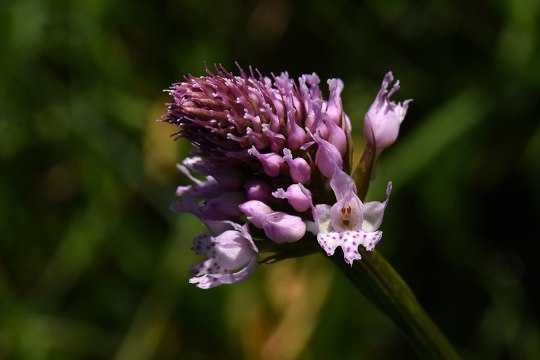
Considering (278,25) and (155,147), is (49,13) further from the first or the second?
(278,25)

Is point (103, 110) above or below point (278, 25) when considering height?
below

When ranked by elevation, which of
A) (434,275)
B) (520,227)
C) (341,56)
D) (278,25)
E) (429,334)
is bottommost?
(429,334)

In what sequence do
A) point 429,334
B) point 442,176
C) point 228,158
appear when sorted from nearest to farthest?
point 228,158, point 429,334, point 442,176

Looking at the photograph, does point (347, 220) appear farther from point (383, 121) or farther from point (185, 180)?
point (185, 180)

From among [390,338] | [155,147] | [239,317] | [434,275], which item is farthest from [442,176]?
[155,147]

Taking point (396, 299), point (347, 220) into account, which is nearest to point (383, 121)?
point (347, 220)

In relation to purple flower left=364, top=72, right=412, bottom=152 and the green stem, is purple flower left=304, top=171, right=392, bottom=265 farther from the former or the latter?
purple flower left=364, top=72, right=412, bottom=152

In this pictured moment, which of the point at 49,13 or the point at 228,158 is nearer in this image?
the point at 228,158

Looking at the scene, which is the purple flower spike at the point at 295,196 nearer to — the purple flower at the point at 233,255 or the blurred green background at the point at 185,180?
the purple flower at the point at 233,255
